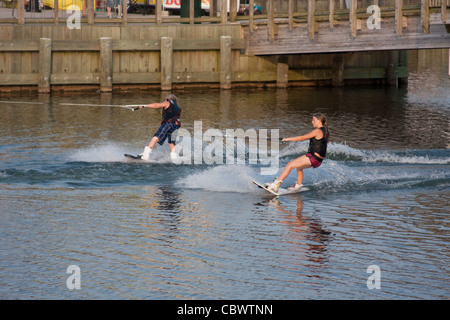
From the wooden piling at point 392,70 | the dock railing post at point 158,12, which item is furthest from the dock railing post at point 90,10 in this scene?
the wooden piling at point 392,70

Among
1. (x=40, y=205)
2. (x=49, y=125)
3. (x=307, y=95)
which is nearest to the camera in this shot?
(x=40, y=205)

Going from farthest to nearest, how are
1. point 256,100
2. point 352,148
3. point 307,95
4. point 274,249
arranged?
point 307,95 → point 256,100 → point 352,148 → point 274,249

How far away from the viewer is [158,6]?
2930 centimetres

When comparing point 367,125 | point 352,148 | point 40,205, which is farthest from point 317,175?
point 367,125

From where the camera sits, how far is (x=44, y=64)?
28156mm

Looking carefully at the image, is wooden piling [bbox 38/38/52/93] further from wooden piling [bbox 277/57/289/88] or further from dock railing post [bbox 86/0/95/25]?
wooden piling [bbox 277/57/289/88]

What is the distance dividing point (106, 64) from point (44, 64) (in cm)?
231

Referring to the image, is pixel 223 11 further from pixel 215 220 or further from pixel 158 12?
pixel 215 220

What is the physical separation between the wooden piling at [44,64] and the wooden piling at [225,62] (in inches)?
263

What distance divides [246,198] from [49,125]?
1049cm

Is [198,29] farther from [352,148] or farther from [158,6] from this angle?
[352,148]

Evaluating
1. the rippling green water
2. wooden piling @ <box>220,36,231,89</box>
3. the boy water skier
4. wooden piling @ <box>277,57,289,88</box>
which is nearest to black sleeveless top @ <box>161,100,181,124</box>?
the boy water skier

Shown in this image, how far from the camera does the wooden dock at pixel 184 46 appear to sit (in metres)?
27.9

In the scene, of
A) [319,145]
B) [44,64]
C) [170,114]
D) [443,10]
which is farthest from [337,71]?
[319,145]
